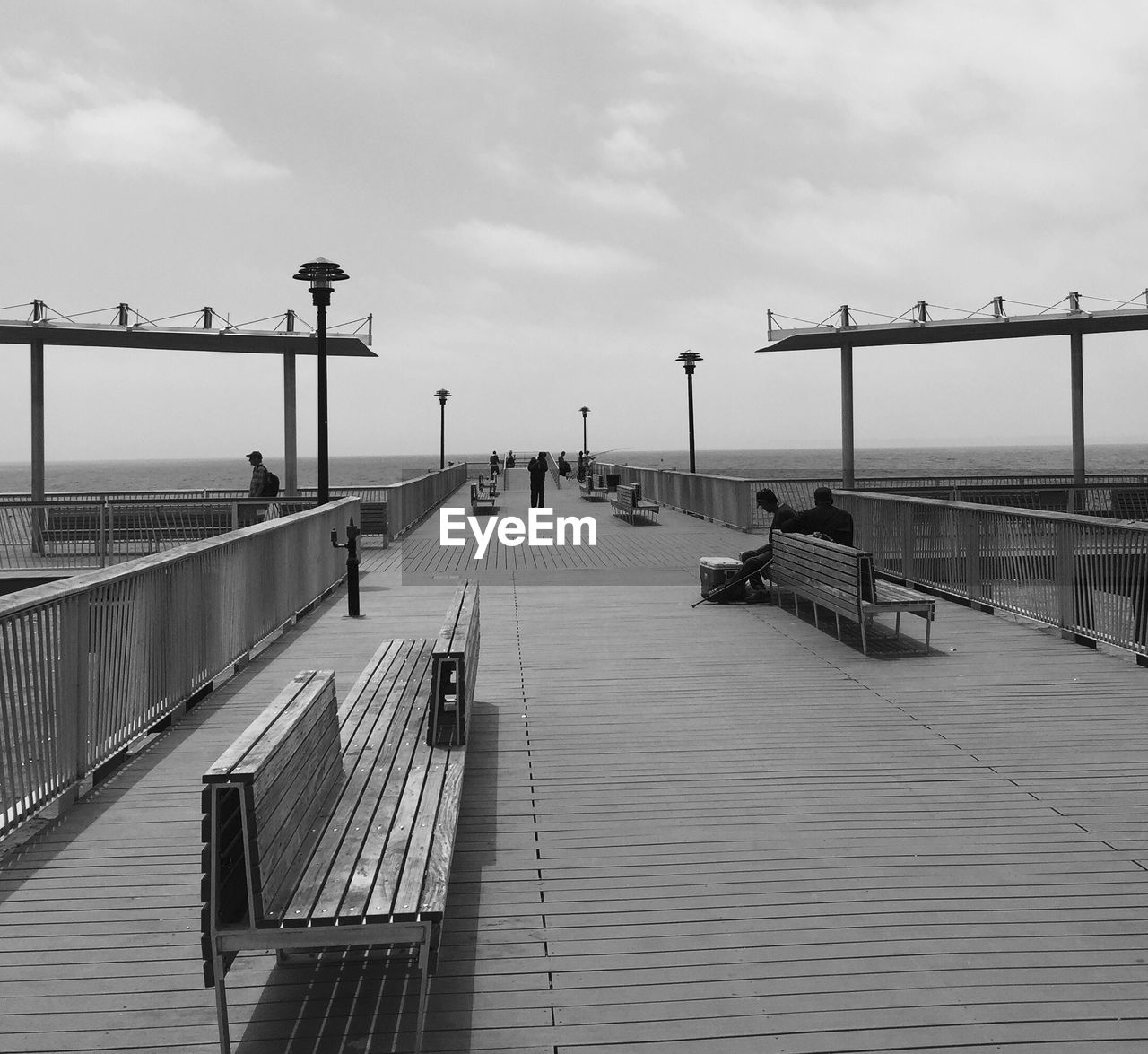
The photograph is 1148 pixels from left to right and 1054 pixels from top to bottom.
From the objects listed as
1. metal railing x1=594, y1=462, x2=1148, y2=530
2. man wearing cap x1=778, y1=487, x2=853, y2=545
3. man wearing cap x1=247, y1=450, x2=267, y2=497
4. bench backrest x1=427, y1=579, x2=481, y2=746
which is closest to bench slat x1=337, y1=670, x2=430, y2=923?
bench backrest x1=427, y1=579, x2=481, y2=746

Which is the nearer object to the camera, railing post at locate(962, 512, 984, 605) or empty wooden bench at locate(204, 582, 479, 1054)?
empty wooden bench at locate(204, 582, 479, 1054)

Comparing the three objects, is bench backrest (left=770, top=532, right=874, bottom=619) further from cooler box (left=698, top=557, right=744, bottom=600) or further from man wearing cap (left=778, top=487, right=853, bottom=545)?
cooler box (left=698, top=557, right=744, bottom=600)

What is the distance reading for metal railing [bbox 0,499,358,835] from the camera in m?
4.95

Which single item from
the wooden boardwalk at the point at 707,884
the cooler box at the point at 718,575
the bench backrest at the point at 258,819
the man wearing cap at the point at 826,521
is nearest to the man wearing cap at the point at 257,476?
the cooler box at the point at 718,575

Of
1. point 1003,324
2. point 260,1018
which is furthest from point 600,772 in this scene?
point 1003,324

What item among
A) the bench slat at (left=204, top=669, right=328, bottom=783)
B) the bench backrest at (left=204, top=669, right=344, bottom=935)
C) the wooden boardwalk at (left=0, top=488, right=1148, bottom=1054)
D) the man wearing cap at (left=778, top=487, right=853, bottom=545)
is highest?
the man wearing cap at (left=778, top=487, right=853, bottom=545)

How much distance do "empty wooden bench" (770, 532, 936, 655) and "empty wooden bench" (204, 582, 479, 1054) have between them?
16.4ft

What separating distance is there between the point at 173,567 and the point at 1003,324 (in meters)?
24.5

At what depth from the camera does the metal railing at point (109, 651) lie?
4.95m

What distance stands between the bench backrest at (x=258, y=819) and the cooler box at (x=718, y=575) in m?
8.79

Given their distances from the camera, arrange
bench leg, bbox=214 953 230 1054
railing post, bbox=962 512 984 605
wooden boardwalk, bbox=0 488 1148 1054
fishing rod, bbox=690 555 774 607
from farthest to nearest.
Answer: fishing rod, bbox=690 555 774 607
railing post, bbox=962 512 984 605
wooden boardwalk, bbox=0 488 1148 1054
bench leg, bbox=214 953 230 1054

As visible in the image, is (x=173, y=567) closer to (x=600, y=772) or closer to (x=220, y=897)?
(x=600, y=772)

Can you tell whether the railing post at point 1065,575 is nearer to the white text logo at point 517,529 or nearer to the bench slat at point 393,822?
the bench slat at point 393,822

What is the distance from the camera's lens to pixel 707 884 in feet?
14.6
